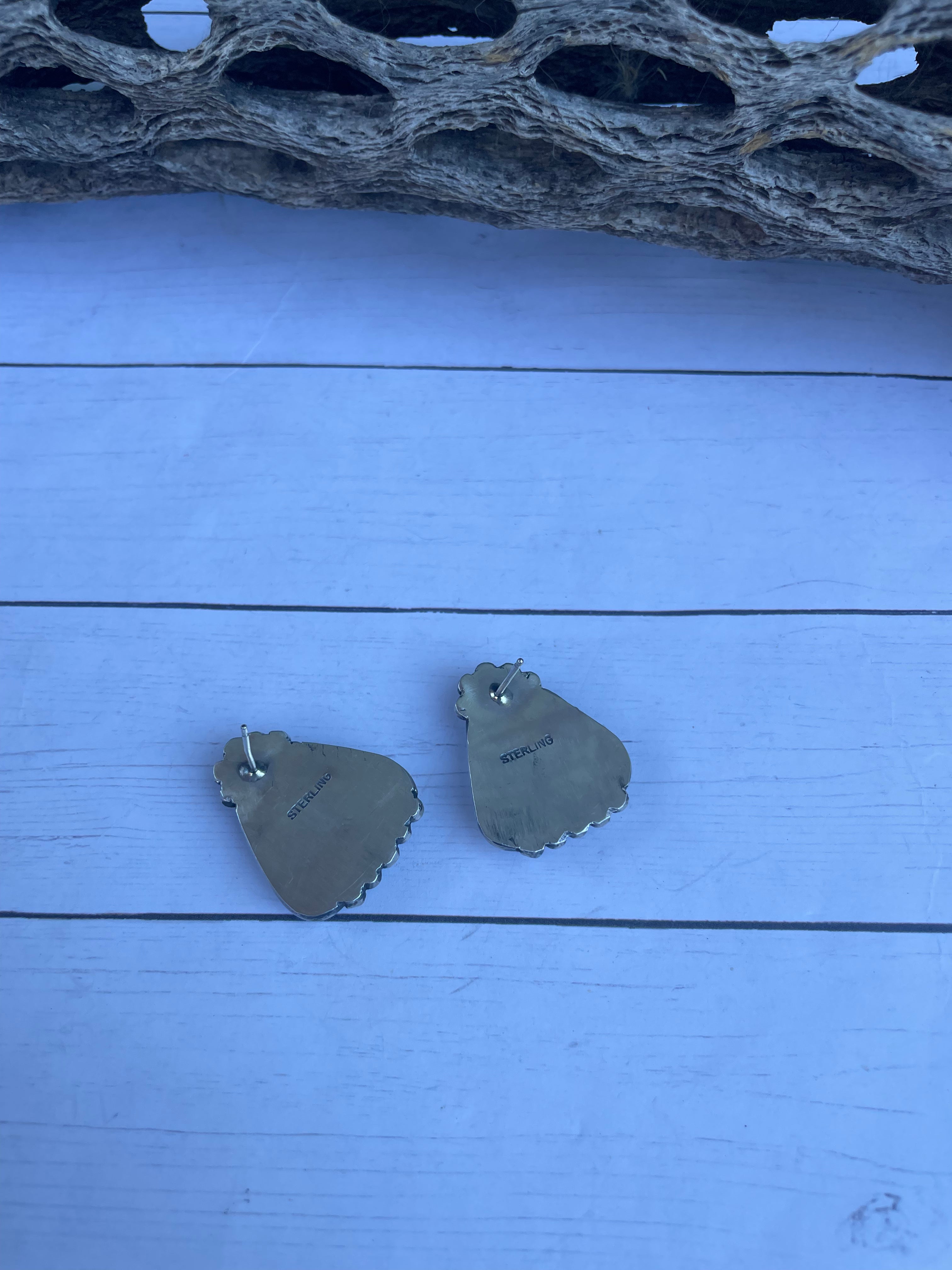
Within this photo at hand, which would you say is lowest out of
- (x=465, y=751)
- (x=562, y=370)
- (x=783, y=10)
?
(x=465, y=751)

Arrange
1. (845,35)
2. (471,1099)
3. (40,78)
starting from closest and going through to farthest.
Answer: (471,1099) → (40,78) → (845,35)

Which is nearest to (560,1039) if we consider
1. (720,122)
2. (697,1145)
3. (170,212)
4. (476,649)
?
(697,1145)

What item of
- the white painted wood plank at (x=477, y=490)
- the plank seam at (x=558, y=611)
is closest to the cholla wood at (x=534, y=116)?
the white painted wood plank at (x=477, y=490)

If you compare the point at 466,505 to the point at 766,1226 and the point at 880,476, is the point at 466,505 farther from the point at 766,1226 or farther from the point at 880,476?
the point at 766,1226

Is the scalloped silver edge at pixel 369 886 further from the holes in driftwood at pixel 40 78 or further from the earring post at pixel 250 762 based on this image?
the holes in driftwood at pixel 40 78

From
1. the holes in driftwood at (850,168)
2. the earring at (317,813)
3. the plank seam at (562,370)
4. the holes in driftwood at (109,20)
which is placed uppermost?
the holes in driftwood at (109,20)

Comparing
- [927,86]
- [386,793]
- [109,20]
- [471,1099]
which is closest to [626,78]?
[927,86]

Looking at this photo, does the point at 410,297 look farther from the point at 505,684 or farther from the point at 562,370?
the point at 505,684
